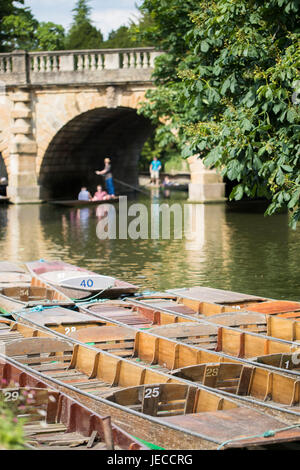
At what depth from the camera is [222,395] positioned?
22.9ft

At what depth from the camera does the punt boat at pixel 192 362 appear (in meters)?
7.38

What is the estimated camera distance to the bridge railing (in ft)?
88.9

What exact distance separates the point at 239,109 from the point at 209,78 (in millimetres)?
1764

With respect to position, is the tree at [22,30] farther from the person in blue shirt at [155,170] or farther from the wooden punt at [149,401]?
the wooden punt at [149,401]

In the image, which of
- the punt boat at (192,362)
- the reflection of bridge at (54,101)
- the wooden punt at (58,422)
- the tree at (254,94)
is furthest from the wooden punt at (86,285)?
the reflection of bridge at (54,101)

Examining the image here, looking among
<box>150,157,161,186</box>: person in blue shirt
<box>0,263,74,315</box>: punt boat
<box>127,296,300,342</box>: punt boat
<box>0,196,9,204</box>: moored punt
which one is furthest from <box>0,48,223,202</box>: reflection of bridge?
<box>127,296,300,342</box>: punt boat

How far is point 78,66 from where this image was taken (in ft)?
91.5

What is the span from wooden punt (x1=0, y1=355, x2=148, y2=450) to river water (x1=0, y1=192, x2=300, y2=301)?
671 centimetres

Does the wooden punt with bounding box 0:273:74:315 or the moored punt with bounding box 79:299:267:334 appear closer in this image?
the moored punt with bounding box 79:299:267:334

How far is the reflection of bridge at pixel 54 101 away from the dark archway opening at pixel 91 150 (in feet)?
0.22

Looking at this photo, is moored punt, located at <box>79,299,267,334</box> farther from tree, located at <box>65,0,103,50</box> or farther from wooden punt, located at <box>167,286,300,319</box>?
tree, located at <box>65,0,103,50</box>

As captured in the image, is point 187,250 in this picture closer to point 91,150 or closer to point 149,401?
point 149,401

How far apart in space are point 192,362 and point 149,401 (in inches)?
57.2
